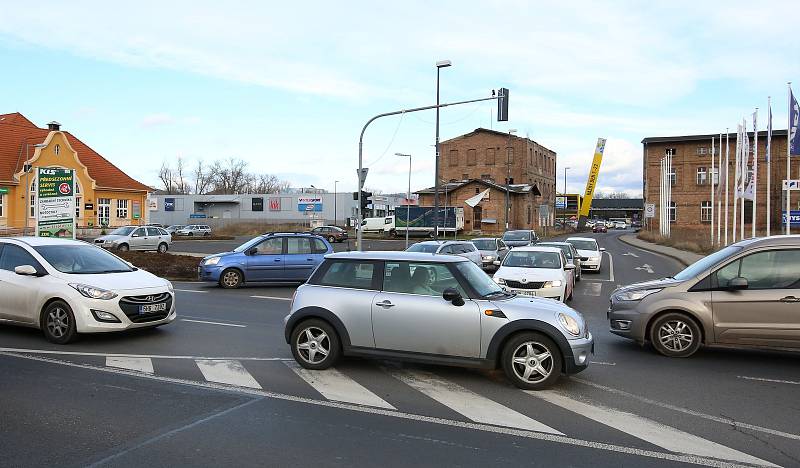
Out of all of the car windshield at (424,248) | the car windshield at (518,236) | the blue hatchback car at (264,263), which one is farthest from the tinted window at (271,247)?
the car windshield at (518,236)

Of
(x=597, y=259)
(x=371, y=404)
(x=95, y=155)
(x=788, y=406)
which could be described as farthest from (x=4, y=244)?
(x=95, y=155)

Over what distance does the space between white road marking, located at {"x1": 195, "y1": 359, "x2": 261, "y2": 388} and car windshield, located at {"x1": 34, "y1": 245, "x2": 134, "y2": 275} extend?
295 centimetres

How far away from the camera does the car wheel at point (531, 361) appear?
265 inches

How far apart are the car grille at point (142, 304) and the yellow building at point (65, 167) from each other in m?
41.6

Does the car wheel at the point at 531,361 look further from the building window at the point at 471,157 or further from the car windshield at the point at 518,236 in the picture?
the building window at the point at 471,157

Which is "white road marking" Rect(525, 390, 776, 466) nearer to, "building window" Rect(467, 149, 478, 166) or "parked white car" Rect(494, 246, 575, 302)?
"parked white car" Rect(494, 246, 575, 302)

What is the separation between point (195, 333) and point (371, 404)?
4933 millimetres

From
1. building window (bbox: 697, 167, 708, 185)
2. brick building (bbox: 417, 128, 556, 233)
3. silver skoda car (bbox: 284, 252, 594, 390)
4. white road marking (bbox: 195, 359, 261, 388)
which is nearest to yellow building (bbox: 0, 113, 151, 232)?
brick building (bbox: 417, 128, 556, 233)

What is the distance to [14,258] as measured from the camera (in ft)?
31.7

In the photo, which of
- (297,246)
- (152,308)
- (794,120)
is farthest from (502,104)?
(152,308)

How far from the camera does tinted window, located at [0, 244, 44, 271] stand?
9.52m

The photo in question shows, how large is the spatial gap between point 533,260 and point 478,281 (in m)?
7.97

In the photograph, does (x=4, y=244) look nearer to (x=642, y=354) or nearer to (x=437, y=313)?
(x=437, y=313)

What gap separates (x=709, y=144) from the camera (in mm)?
66250
